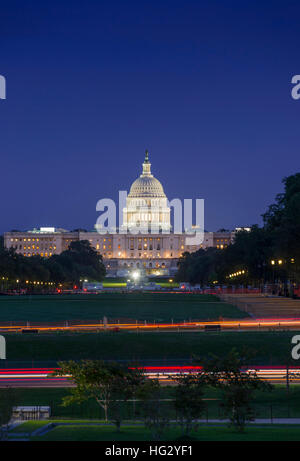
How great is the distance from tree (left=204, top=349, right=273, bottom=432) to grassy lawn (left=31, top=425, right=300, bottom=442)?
523 millimetres

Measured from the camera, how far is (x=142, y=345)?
45969mm

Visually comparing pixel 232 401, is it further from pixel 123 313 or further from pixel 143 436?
pixel 123 313

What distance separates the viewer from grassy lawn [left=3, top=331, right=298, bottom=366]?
144 ft

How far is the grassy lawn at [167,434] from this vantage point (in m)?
22.5

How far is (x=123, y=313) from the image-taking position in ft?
233

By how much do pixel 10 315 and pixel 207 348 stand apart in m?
26.7

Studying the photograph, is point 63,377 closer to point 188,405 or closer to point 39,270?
point 188,405

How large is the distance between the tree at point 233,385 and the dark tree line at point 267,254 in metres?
51.0

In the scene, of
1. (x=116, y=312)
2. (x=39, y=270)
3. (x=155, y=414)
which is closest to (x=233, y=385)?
(x=155, y=414)

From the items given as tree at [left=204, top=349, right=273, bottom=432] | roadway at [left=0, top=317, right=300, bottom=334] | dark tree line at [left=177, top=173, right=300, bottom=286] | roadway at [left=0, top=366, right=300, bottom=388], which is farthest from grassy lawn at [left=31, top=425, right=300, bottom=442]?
dark tree line at [left=177, top=173, right=300, bottom=286]

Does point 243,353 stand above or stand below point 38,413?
above

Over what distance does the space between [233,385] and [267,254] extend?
80.0 metres
